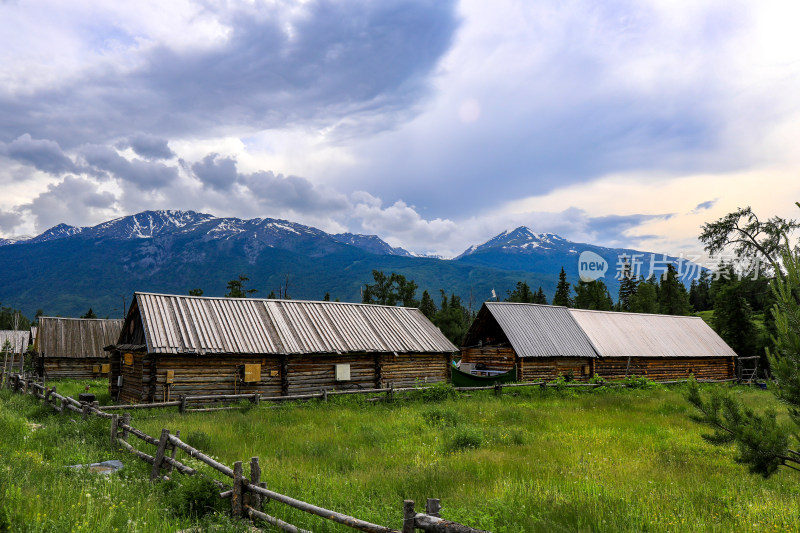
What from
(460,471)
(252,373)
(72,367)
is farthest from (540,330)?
(72,367)

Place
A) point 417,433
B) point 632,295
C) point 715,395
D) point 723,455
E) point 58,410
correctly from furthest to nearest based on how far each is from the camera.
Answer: point 632,295, point 58,410, point 417,433, point 723,455, point 715,395

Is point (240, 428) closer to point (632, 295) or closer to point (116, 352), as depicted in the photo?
point (116, 352)

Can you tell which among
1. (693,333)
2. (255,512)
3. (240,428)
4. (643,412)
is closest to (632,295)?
(693,333)

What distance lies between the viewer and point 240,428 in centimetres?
1596

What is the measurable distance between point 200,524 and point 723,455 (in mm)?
13329

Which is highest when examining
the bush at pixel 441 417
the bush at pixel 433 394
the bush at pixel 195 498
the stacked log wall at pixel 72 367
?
the bush at pixel 195 498

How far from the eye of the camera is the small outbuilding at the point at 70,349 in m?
45.2

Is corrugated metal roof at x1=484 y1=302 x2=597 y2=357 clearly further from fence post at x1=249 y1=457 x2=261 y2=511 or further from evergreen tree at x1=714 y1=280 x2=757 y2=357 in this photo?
fence post at x1=249 y1=457 x2=261 y2=511

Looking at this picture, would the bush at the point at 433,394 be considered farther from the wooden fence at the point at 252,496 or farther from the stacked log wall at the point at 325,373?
the wooden fence at the point at 252,496

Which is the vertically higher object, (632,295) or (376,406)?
(632,295)

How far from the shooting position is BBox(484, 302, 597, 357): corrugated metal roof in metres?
32.8

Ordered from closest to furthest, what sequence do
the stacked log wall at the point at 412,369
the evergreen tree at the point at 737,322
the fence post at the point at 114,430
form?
the fence post at the point at 114,430 < the stacked log wall at the point at 412,369 < the evergreen tree at the point at 737,322

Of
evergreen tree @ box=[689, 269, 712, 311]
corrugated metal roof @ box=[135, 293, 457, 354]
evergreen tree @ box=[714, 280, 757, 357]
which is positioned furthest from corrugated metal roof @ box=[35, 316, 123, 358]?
evergreen tree @ box=[689, 269, 712, 311]

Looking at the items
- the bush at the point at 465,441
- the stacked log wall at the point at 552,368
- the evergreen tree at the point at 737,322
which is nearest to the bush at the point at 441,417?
the bush at the point at 465,441
